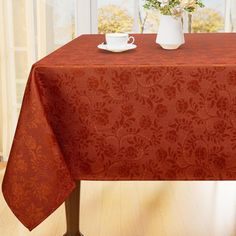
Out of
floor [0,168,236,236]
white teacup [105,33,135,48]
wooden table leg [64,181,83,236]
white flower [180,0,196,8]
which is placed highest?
white flower [180,0,196,8]

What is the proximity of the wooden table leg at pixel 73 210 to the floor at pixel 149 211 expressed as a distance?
299mm

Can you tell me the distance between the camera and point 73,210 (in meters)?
2.02

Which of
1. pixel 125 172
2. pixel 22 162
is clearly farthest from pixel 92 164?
pixel 22 162

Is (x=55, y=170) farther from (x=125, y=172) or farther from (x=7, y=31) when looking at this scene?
(x=7, y=31)

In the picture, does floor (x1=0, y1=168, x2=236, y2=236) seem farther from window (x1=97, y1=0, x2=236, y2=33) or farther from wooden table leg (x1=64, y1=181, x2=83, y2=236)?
window (x1=97, y1=0, x2=236, y2=33)

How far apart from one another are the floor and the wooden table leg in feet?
0.98

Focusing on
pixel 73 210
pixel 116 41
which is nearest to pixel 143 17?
pixel 116 41

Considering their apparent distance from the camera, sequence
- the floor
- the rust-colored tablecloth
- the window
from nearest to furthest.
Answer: the rust-colored tablecloth → the floor → the window

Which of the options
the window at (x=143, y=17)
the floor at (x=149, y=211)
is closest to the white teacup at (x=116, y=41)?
the floor at (x=149, y=211)

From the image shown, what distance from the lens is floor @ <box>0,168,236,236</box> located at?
2.37 meters

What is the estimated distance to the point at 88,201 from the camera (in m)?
2.73

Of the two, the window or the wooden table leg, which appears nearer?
the wooden table leg

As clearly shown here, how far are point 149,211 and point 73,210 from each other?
0.67m

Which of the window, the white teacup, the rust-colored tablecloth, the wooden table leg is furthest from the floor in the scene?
the window
